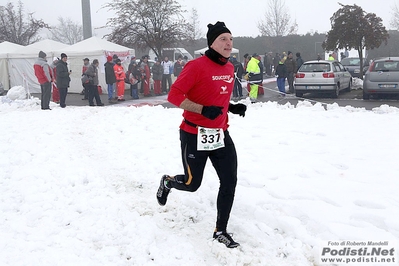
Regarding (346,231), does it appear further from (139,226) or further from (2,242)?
(2,242)

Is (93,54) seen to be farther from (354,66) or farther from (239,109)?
(239,109)

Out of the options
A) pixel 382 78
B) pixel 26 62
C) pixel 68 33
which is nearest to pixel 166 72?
pixel 26 62

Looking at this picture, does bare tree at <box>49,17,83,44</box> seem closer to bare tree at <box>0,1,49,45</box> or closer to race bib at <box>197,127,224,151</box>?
bare tree at <box>0,1,49,45</box>

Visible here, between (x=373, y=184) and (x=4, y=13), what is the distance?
39.5 meters

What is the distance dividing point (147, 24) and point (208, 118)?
73.5 feet

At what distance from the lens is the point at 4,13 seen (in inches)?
1484

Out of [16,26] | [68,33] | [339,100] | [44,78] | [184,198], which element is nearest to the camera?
[184,198]

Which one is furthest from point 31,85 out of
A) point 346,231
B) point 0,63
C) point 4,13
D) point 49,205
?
point 346,231

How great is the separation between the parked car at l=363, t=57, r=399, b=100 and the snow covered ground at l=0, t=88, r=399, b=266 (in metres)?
7.39

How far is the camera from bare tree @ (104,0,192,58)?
24859 mm

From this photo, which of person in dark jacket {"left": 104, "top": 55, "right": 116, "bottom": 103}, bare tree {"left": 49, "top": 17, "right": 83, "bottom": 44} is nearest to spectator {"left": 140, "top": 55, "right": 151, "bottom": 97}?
person in dark jacket {"left": 104, "top": 55, "right": 116, "bottom": 103}

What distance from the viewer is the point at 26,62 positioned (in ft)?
78.7

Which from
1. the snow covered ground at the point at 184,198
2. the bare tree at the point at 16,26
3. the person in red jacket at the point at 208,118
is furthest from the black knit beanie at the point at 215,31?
the bare tree at the point at 16,26

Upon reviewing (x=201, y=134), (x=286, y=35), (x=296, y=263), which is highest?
(x=286, y=35)
